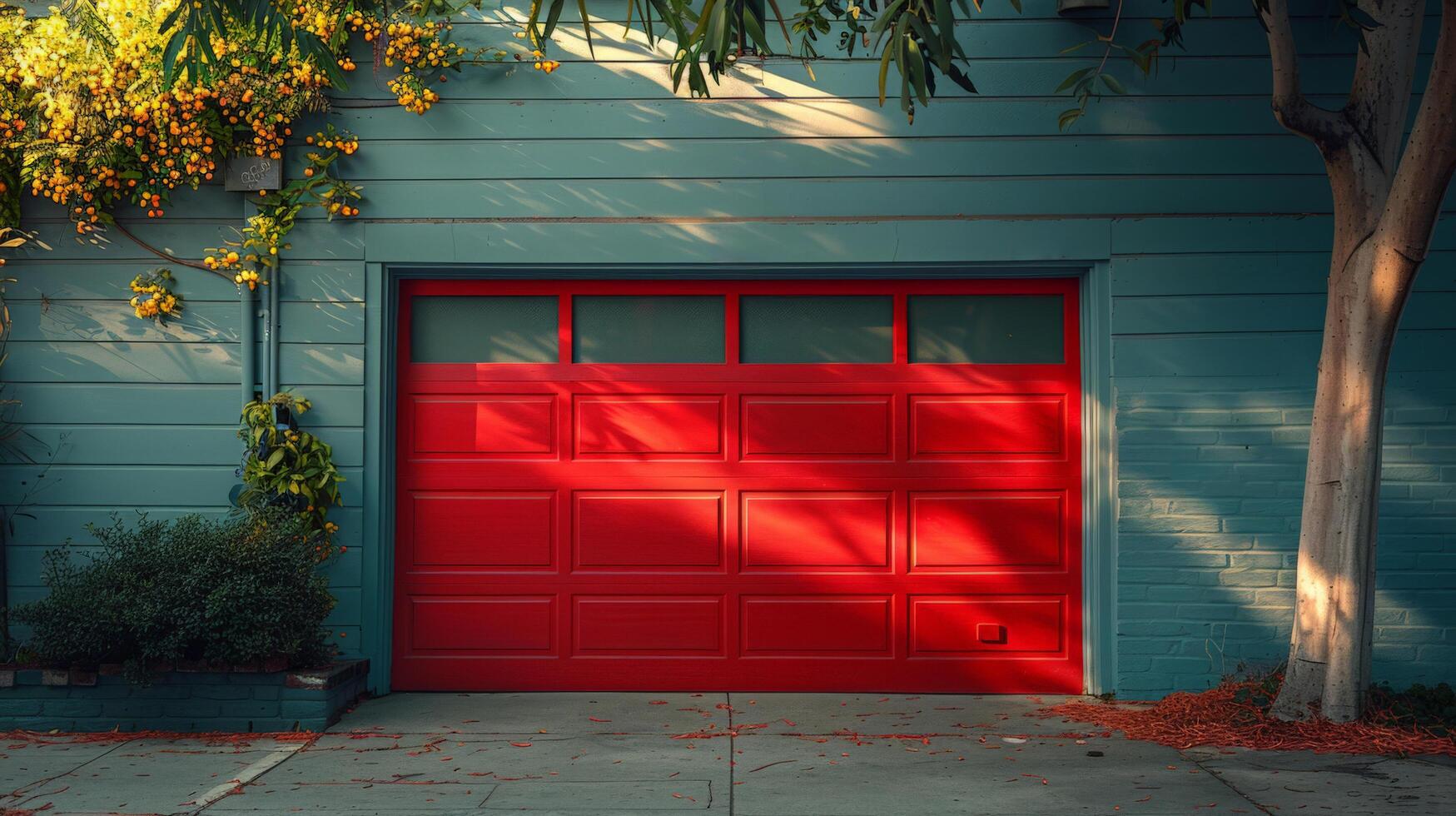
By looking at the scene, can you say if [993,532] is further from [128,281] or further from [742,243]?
[128,281]

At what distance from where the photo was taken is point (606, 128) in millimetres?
6926

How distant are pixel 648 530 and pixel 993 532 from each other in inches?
78.8

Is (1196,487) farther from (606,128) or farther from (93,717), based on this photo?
(93,717)

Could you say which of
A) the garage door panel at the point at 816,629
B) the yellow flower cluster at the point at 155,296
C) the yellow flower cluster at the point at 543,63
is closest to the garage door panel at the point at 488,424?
the yellow flower cluster at the point at 155,296

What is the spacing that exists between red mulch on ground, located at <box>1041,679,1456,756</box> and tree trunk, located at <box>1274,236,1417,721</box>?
125 millimetres

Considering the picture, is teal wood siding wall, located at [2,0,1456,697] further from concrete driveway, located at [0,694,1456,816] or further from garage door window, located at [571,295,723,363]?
concrete driveway, located at [0,694,1456,816]

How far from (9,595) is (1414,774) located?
7139mm

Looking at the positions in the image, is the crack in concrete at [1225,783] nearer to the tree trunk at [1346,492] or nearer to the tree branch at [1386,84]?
the tree trunk at [1346,492]

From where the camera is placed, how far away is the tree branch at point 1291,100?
19.2ft

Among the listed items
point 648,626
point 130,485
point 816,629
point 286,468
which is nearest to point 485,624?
point 648,626

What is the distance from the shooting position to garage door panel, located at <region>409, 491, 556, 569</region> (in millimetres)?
7109

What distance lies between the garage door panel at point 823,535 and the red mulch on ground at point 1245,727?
4.42 ft

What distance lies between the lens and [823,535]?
7.11 m

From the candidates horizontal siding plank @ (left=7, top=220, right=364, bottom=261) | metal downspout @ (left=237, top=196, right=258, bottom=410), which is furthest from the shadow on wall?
metal downspout @ (left=237, top=196, right=258, bottom=410)
